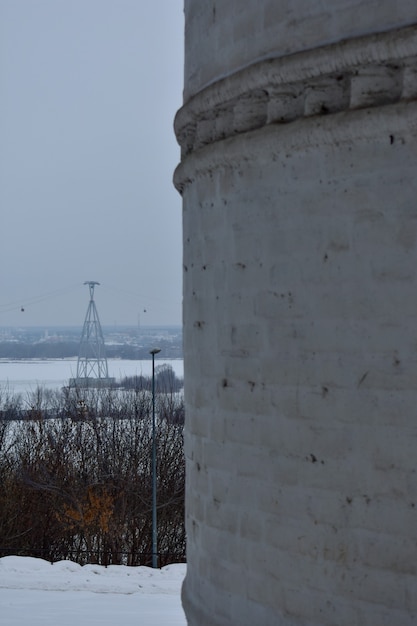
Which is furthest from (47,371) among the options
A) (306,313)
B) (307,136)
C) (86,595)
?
(307,136)

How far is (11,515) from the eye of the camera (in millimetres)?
31078

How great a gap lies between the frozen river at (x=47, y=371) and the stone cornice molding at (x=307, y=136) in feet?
270

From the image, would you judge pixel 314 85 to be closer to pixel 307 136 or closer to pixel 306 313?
pixel 307 136

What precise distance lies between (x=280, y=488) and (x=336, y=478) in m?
0.39

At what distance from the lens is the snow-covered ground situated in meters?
14.1

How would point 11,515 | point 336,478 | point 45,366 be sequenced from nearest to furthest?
point 336,478, point 11,515, point 45,366

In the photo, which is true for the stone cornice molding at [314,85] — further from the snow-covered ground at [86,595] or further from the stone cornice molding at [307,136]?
the snow-covered ground at [86,595]

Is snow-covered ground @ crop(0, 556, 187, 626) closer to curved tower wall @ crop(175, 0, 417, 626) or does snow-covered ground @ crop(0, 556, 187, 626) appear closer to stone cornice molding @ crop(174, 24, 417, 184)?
curved tower wall @ crop(175, 0, 417, 626)

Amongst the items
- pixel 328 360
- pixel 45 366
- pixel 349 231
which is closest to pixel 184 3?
pixel 349 231

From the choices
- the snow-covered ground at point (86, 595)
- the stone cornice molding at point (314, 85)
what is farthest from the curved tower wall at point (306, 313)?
the snow-covered ground at point (86, 595)

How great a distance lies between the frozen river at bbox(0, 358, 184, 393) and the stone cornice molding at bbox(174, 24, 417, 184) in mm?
82566

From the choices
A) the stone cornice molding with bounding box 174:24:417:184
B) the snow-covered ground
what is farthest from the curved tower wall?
the snow-covered ground

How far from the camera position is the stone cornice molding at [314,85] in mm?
4238

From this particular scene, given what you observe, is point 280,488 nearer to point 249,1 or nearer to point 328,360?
point 328,360
